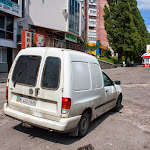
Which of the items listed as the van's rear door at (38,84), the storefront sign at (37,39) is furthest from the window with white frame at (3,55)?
the van's rear door at (38,84)

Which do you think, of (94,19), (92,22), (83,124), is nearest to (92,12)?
(94,19)

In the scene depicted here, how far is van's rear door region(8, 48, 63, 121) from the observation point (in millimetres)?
3594

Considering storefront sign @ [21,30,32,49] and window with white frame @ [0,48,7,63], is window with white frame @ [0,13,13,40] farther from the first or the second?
storefront sign @ [21,30,32,49]

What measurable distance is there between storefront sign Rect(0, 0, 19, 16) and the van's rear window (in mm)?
17167

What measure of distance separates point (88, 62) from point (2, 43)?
1753cm

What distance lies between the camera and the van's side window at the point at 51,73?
363cm

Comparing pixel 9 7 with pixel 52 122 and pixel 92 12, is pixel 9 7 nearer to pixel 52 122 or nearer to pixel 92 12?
pixel 52 122

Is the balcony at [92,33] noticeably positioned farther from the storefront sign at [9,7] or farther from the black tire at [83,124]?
the black tire at [83,124]

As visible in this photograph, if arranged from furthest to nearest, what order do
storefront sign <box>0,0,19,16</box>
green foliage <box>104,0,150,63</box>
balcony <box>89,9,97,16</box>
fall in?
balcony <box>89,9,97,16</box> < green foliage <box>104,0,150,63</box> < storefront sign <box>0,0,19,16</box>

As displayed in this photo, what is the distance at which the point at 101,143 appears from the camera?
387 cm

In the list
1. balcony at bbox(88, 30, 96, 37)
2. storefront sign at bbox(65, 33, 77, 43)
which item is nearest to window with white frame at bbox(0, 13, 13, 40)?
storefront sign at bbox(65, 33, 77, 43)

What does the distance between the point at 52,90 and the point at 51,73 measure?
1.20 ft

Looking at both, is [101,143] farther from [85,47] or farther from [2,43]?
[85,47]

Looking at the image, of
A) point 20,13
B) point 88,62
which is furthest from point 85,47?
point 88,62
